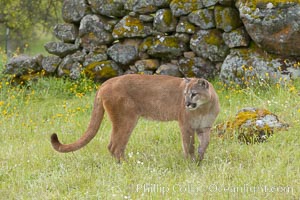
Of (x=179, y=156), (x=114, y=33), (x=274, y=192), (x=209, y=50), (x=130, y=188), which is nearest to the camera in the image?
(x=274, y=192)

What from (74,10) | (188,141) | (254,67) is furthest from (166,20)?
(188,141)

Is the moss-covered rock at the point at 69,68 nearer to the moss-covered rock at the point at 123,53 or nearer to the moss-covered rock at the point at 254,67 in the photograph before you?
the moss-covered rock at the point at 123,53

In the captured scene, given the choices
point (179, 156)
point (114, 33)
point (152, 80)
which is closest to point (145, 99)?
point (152, 80)

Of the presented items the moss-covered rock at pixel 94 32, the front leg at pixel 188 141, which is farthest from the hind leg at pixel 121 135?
the moss-covered rock at pixel 94 32

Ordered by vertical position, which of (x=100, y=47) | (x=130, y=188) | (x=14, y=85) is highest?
(x=130, y=188)

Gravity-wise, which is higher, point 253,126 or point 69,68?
point 253,126

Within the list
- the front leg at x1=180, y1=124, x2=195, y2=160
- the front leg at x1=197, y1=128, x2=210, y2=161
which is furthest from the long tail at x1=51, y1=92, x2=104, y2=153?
the front leg at x1=197, y1=128, x2=210, y2=161

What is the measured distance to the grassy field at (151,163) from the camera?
5.24 m

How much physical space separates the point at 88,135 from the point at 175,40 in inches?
166

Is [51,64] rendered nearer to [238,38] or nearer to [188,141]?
[238,38]

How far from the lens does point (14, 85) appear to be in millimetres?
11391

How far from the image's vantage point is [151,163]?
638 centimetres

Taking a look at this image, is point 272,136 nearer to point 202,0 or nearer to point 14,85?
point 202,0

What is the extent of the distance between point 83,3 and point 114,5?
0.76 metres
